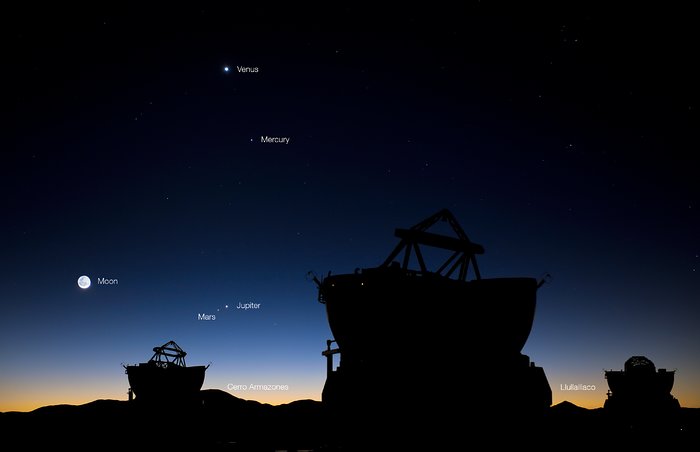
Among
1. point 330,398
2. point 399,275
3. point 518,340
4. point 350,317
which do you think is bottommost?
point 330,398

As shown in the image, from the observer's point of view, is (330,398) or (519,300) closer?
(330,398)

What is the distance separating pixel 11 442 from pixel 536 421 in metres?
93.0

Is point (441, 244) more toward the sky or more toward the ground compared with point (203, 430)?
more toward the sky

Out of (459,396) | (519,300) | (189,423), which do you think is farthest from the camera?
(189,423)

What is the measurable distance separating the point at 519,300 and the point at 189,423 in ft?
112

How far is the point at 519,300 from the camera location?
864 inches

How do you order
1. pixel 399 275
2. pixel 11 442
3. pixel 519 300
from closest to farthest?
pixel 399 275 → pixel 519 300 → pixel 11 442

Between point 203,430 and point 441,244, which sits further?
point 203,430

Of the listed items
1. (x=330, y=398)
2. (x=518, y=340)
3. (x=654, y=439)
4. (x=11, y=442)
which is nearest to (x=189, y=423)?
(x=330, y=398)

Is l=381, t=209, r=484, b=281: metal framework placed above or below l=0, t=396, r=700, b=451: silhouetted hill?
above

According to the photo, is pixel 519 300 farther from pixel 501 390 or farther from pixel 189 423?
pixel 189 423

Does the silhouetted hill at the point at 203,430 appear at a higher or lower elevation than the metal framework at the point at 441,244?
lower

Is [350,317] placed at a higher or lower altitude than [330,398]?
higher

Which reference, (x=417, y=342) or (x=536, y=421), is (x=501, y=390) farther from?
(x=417, y=342)
